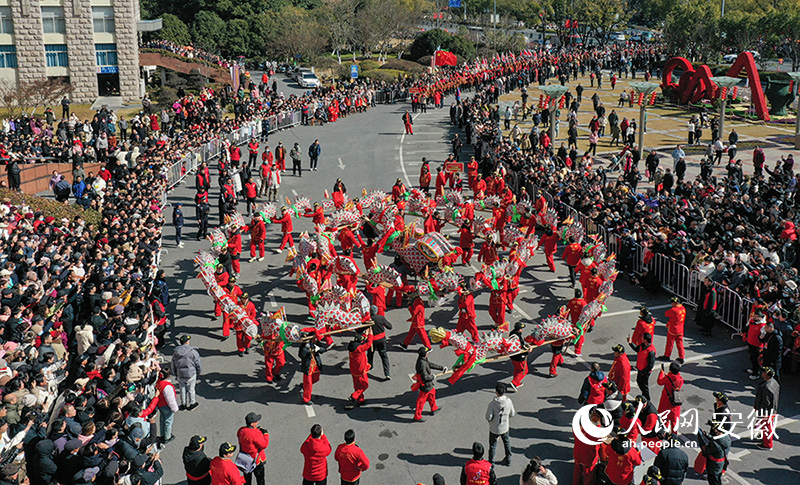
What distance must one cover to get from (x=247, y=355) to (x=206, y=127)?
22.0 meters

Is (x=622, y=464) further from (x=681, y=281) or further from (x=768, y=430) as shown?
(x=681, y=281)

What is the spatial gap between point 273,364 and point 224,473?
4934 millimetres

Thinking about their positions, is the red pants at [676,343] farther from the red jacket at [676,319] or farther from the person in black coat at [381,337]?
the person in black coat at [381,337]

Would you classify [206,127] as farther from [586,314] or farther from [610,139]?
[586,314]

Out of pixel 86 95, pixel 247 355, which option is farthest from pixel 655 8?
pixel 247 355

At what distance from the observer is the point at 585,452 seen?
1111 centimetres

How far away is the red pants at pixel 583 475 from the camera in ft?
36.7

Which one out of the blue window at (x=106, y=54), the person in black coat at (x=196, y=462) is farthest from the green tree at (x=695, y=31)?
the person in black coat at (x=196, y=462)

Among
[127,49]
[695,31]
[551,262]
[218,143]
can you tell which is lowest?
[551,262]

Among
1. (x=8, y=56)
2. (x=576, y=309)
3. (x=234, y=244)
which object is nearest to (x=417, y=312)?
(x=576, y=309)

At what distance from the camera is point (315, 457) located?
1064 centimetres

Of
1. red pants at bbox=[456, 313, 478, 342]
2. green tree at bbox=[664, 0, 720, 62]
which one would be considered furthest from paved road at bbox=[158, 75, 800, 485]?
green tree at bbox=[664, 0, 720, 62]

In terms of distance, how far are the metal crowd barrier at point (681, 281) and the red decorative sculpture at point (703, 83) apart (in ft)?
76.3

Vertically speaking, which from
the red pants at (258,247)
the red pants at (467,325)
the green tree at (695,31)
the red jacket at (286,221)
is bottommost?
the red pants at (467,325)
